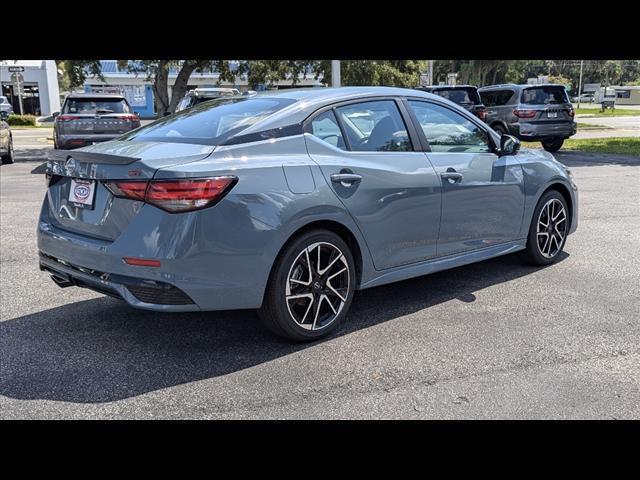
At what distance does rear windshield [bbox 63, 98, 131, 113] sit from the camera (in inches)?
567

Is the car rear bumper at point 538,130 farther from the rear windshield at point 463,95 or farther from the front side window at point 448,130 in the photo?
the front side window at point 448,130

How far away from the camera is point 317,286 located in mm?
4105

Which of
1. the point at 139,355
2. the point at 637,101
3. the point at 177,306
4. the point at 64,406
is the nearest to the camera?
the point at 64,406

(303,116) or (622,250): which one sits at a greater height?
(303,116)

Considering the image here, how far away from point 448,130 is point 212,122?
6.36ft

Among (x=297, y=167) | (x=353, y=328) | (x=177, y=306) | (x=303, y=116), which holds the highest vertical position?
(x=303, y=116)

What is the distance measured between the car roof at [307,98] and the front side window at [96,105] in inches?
426

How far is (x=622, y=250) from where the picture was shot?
648cm

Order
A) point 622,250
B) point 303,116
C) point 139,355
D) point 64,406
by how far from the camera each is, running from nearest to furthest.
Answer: point 64,406 → point 139,355 → point 303,116 → point 622,250

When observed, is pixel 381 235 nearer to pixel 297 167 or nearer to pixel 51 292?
pixel 297 167

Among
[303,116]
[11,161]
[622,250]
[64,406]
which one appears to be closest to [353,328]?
[303,116]

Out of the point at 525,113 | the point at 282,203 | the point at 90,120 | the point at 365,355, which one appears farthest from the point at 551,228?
the point at 525,113

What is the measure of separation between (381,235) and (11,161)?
48.1 feet

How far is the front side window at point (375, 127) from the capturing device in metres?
4.41
